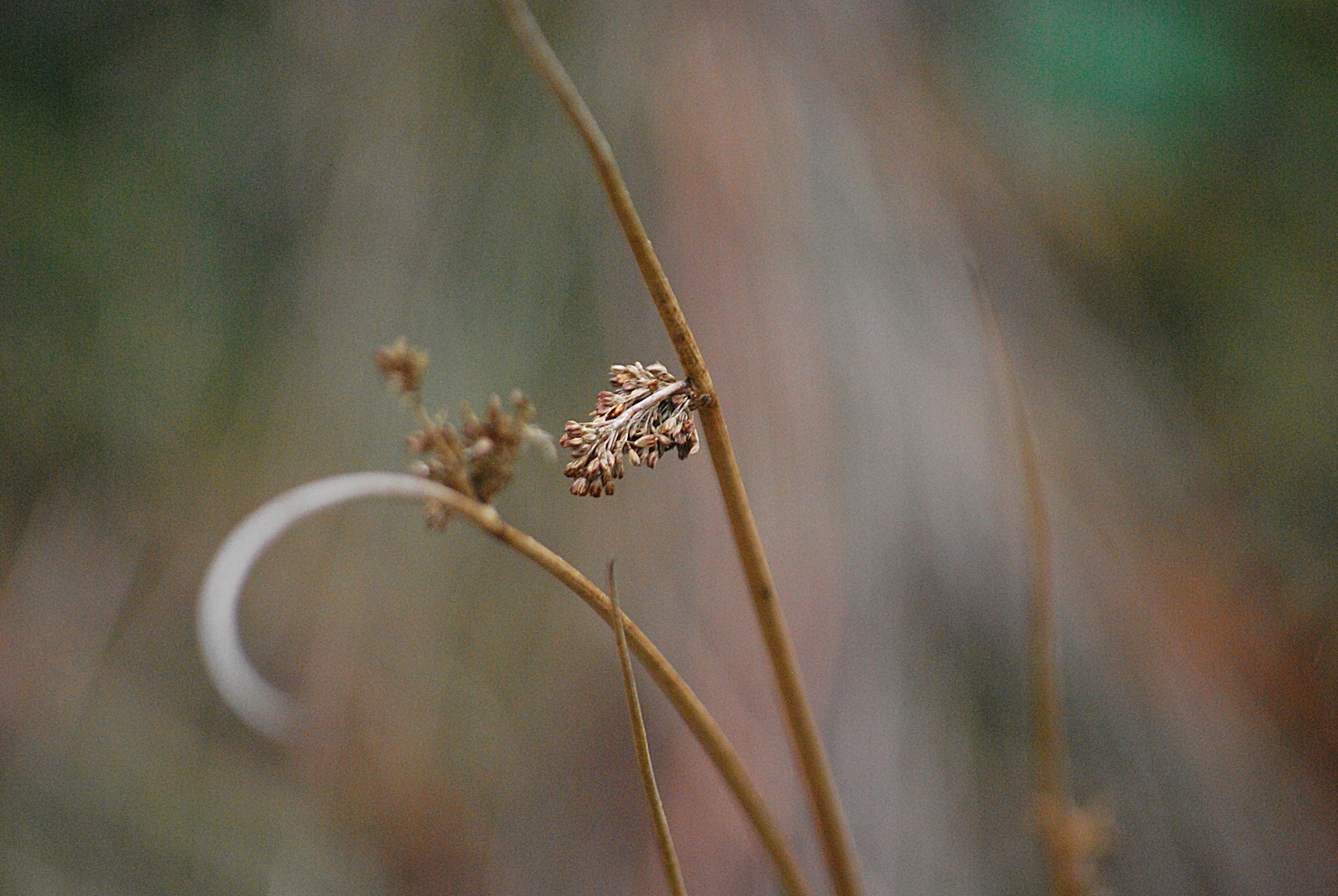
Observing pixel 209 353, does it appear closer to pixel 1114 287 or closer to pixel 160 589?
pixel 160 589

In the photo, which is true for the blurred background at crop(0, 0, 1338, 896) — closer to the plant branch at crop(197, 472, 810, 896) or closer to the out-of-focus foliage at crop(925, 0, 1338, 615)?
the out-of-focus foliage at crop(925, 0, 1338, 615)

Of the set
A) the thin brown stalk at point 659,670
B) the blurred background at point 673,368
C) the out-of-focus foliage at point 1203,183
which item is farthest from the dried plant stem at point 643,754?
Result: the out-of-focus foliage at point 1203,183

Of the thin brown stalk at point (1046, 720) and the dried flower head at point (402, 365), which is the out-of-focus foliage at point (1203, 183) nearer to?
the thin brown stalk at point (1046, 720)

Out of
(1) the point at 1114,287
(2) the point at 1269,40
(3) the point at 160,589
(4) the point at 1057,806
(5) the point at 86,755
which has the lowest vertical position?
(4) the point at 1057,806

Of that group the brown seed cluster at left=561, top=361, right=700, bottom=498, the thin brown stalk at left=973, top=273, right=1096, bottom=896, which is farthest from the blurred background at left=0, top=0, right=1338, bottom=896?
the brown seed cluster at left=561, top=361, right=700, bottom=498

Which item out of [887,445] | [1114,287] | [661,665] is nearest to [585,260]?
[887,445]

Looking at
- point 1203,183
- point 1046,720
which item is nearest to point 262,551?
point 1046,720
